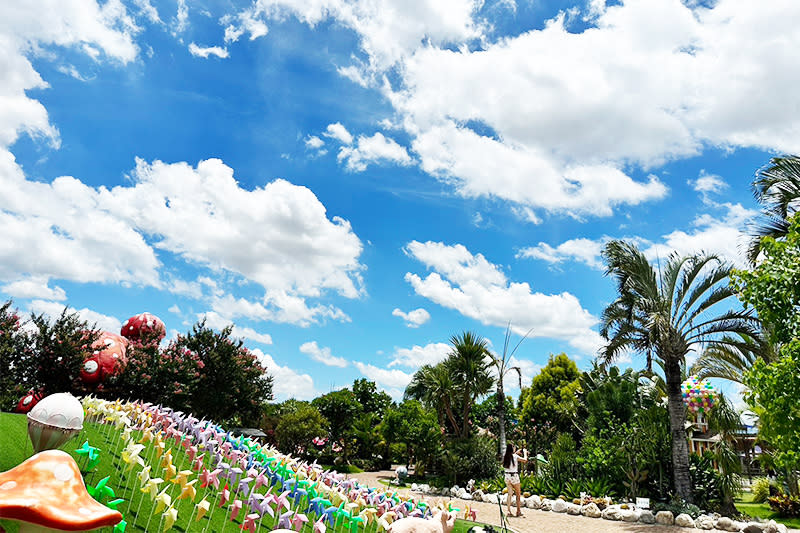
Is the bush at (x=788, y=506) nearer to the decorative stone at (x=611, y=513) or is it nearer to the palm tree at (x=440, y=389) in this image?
the decorative stone at (x=611, y=513)

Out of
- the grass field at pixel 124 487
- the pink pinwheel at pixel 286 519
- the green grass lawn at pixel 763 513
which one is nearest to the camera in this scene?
the grass field at pixel 124 487

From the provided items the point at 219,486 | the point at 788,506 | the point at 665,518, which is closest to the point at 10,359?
the point at 219,486

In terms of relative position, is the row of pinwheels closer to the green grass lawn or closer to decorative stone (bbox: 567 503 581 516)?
decorative stone (bbox: 567 503 581 516)

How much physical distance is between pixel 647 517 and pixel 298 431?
21814 mm

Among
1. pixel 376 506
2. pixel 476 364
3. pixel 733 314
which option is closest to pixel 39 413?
pixel 376 506

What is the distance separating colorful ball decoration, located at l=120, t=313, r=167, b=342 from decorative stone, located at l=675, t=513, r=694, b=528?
20.3m

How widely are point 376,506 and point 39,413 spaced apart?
6.93 m

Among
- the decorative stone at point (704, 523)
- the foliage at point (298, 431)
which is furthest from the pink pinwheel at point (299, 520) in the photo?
the foliage at point (298, 431)

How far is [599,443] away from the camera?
1819 centimetres

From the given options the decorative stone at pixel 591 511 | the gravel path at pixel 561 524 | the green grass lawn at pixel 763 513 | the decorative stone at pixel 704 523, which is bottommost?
the gravel path at pixel 561 524

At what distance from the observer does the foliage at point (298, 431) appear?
31266 millimetres

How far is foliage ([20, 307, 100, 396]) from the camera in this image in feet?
60.1

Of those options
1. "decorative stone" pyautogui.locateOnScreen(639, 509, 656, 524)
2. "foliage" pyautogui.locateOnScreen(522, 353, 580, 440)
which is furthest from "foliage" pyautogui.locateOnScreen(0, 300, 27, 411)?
"foliage" pyautogui.locateOnScreen(522, 353, 580, 440)

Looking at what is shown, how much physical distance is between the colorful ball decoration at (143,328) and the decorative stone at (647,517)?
19.5 metres
